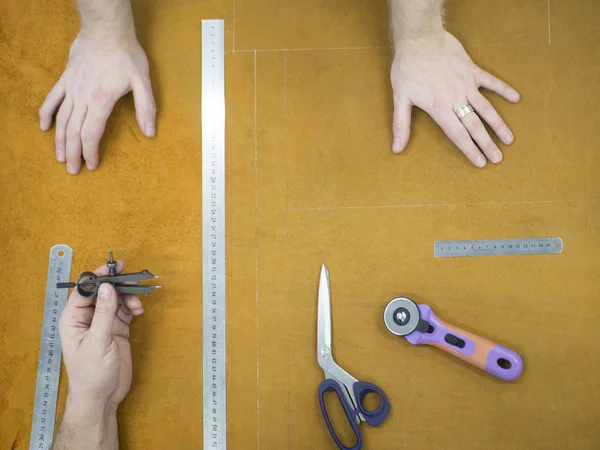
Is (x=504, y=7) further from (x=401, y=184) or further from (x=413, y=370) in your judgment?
(x=413, y=370)

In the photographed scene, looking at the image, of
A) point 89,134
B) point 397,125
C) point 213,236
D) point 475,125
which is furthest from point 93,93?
point 475,125

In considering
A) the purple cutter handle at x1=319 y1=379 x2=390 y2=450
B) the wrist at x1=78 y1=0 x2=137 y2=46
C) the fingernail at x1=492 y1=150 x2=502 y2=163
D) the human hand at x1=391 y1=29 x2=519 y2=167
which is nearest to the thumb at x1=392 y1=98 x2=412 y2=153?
the human hand at x1=391 y1=29 x2=519 y2=167

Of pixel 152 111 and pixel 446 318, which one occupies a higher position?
pixel 152 111

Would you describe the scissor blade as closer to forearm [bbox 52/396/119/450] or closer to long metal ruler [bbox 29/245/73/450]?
forearm [bbox 52/396/119/450]

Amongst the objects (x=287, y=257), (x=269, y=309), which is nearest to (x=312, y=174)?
(x=287, y=257)

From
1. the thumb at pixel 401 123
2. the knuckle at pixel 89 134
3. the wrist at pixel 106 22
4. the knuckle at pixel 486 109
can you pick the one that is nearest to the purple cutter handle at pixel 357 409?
the thumb at pixel 401 123

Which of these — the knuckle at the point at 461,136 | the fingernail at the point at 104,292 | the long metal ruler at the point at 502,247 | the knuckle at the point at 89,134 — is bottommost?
the fingernail at the point at 104,292

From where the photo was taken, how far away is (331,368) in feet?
5.08

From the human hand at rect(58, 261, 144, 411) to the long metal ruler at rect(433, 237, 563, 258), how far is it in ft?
2.86

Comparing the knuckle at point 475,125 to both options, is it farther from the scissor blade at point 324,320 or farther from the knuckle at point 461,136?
the scissor blade at point 324,320

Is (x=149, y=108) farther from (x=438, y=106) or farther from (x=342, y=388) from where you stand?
(x=342, y=388)

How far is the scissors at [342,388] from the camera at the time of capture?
1513 millimetres

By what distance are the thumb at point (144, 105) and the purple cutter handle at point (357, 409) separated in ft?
2.79

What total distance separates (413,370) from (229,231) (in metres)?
0.63
